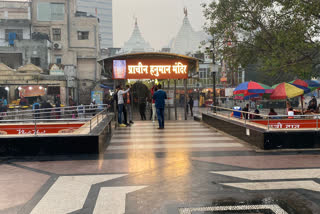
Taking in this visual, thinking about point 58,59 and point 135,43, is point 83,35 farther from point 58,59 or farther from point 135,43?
point 135,43

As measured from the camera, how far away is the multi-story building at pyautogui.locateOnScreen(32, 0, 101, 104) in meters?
45.3

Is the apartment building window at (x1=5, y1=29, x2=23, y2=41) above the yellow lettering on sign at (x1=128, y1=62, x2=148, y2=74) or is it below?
above

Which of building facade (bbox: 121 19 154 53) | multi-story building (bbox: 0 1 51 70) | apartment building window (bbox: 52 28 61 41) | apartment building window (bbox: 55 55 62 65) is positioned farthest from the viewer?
building facade (bbox: 121 19 154 53)

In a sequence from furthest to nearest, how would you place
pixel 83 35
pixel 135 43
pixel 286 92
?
pixel 135 43 → pixel 83 35 → pixel 286 92

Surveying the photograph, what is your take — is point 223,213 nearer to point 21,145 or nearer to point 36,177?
point 36,177

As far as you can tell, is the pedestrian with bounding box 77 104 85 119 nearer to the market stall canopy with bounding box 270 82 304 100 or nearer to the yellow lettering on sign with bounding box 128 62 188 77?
the yellow lettering on sign with bounding box 128 62 188 77

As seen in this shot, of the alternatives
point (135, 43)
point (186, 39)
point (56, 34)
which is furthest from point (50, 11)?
point (135, 43)

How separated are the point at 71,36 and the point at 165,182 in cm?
4559

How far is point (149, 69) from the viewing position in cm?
1683

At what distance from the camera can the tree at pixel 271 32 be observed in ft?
52.7

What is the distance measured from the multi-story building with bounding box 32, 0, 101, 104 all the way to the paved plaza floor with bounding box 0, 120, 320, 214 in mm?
38057

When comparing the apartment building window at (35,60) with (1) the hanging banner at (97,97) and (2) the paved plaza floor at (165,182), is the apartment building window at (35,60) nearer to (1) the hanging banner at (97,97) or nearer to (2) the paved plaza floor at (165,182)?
(1) the hanging banner at (97,97)

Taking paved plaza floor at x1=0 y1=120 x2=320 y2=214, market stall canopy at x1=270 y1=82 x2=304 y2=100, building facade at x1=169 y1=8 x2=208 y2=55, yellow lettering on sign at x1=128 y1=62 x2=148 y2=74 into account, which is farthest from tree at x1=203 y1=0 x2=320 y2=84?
building facade at x1=169 y1=8 x2=208 y2=55

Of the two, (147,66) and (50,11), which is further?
(50,11)
